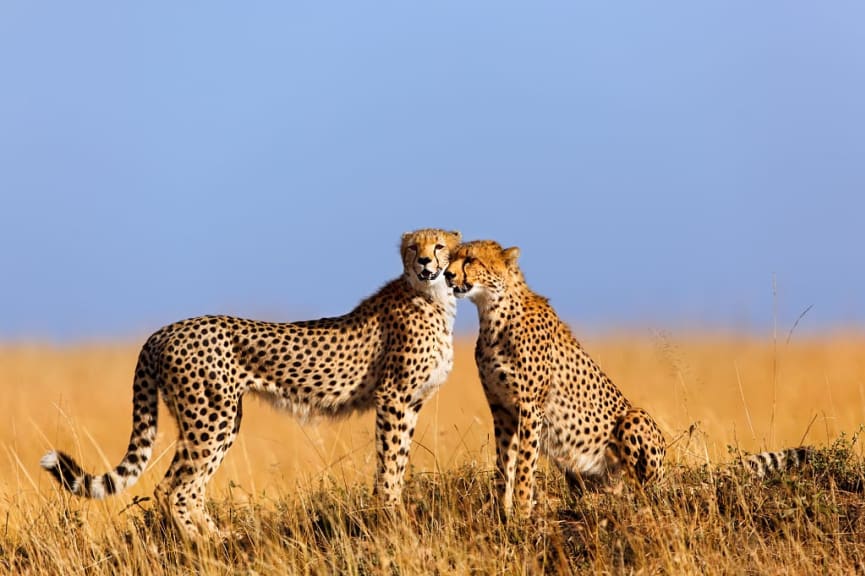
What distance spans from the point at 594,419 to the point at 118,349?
46.9ft

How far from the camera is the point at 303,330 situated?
5.81 metres

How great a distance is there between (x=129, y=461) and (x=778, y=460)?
Answer: 3032mm

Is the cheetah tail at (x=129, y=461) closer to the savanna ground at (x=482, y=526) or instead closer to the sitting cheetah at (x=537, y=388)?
the savanna ground at (x=482, y=526)

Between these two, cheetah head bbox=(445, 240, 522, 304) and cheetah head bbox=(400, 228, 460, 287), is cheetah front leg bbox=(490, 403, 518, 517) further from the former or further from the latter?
cheetah head bbox=(400, 228, 460, 287)

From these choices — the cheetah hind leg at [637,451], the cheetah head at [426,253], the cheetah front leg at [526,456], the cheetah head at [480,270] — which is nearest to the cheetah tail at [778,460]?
the cheetah hind leg at [637,451]

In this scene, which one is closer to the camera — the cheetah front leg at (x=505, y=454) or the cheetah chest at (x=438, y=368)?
the cheetah front leg at (x=505, y=454)

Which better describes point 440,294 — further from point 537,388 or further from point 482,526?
point 482,526

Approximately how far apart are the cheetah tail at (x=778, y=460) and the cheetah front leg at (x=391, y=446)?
62.0 inches

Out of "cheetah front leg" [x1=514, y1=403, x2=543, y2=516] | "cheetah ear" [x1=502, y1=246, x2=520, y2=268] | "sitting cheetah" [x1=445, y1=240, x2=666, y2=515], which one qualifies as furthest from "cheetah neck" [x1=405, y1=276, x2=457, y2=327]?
"cheetah front leg" [x1=514, y1=403, x2=543, y2=516]

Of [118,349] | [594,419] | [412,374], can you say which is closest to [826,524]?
[594,419]

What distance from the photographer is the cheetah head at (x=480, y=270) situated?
5.31m

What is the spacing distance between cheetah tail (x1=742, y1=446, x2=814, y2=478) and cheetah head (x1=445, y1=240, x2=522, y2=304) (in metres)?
1.38

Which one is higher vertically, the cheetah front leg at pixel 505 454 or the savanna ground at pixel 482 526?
the cheetah front leg at pixel 505 454

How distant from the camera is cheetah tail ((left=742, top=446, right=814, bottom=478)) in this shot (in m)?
5.34
